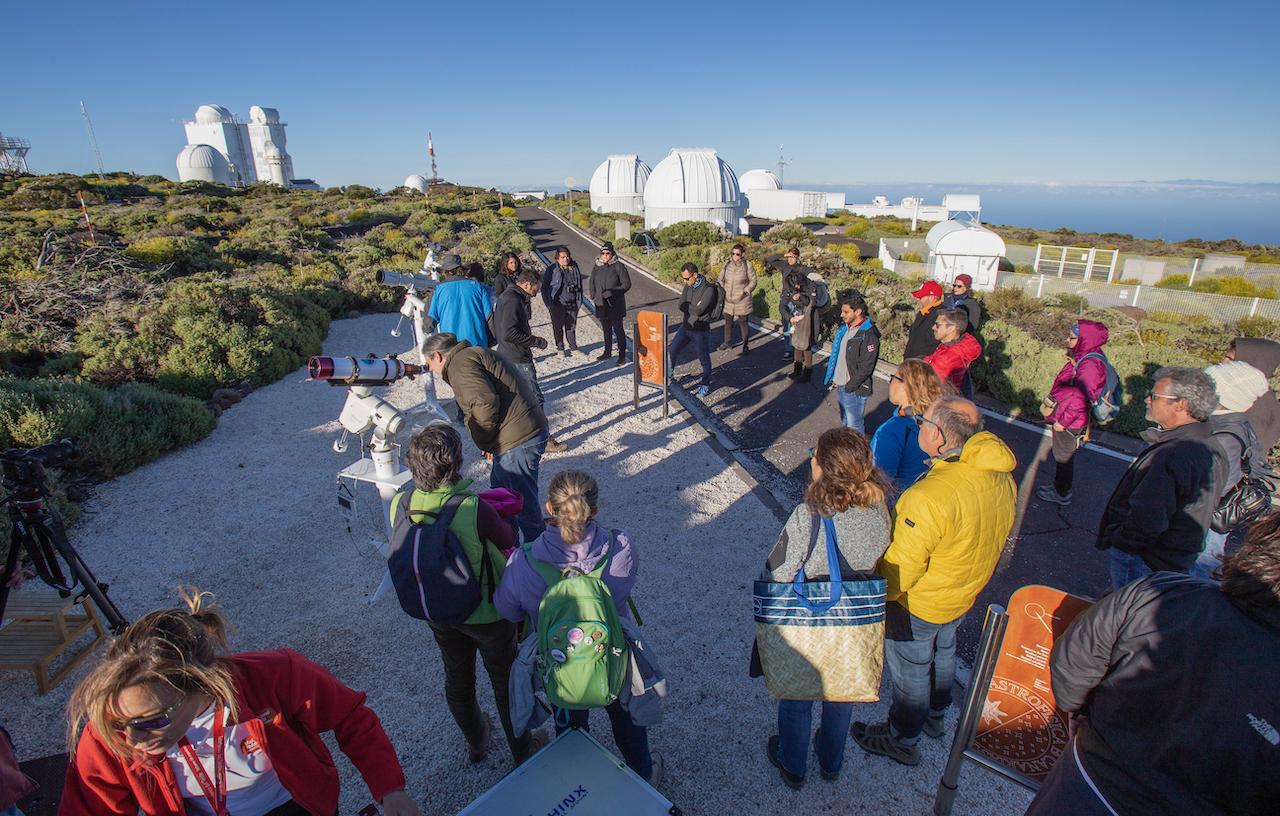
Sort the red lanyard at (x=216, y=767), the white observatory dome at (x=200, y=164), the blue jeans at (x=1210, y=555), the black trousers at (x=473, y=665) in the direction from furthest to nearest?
1. the white observatory dome at (x=200, y=164)
2. the blue jeans at (x=1210, y=555)
3. the black trousers at (x=473, y=665)
4. the red lanyard at (x=216, y=767)

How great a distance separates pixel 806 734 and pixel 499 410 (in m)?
2.70

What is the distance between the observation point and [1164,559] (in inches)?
122

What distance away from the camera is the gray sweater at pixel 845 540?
2486 mm

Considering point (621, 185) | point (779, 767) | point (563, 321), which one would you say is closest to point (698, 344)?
point (563, 321)

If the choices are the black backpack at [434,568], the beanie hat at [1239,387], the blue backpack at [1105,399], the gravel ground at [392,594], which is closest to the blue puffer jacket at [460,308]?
the gravel ground at [392,594]

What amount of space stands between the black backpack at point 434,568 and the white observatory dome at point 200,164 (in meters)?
65.1

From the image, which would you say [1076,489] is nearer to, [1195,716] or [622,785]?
[1195,716]

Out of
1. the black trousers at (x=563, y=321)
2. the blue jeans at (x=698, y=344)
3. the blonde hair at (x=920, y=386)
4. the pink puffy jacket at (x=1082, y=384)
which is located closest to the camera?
the blonde hair at (x=920, y=386)

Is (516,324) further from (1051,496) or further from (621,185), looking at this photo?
(621,185)

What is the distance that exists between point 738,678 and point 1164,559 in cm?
235

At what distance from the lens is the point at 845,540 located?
2.50 m

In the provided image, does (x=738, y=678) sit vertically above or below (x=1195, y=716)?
below

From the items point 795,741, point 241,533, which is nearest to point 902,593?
point 795,741

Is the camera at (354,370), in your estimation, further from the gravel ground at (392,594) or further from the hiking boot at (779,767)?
the hiking boot at (779,767)
